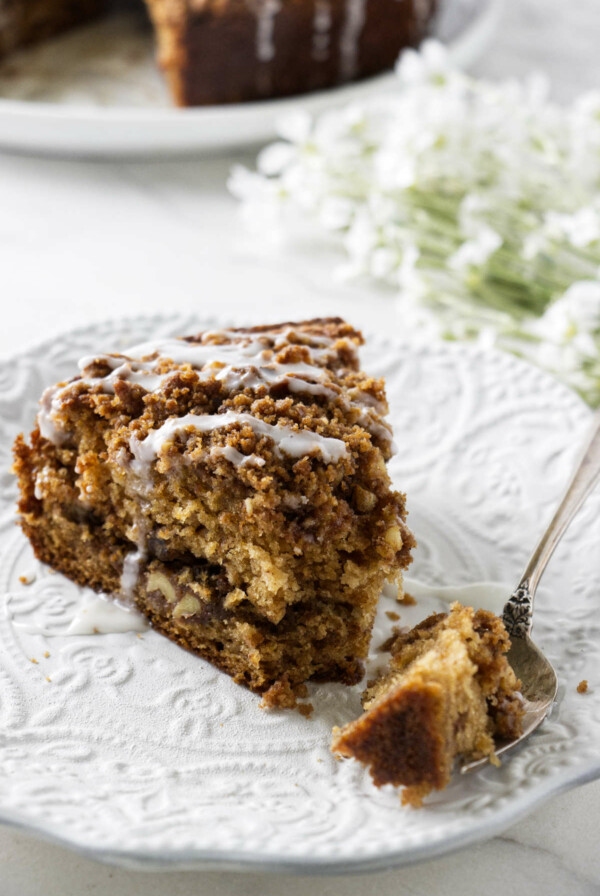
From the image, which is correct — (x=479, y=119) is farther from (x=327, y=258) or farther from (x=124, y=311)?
(x=124, y=311)

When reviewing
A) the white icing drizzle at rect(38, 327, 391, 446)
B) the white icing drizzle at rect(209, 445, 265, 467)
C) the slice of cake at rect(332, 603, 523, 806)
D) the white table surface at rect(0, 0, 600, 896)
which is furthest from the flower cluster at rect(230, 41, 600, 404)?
the slice of cake at rect(332, 603, 523, 806)

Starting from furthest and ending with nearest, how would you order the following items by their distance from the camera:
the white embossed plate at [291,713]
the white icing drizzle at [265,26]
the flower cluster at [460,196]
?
the white icing drizzle at [265,26] < the flower cluster at [460,196] < the white embossed plate at [291,713]

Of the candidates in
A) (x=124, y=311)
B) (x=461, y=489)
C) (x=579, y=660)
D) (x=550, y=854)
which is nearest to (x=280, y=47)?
(x=124, y=311)

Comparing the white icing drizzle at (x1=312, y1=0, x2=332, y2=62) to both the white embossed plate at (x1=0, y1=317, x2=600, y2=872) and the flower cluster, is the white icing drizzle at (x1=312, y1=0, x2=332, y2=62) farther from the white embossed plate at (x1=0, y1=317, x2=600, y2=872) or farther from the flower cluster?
the white embossed plate at (x1=0, y1=317, x2=600, y2=872)

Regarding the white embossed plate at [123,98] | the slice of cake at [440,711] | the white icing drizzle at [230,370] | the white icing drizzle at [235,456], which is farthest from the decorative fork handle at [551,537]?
the white embossed plate at [123,98]

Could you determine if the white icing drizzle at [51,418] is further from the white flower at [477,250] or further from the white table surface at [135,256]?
the white flower at [477,250]

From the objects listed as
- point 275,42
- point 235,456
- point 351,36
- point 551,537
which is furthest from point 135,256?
point 551,537

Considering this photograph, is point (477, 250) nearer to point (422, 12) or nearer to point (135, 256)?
point (135, 256)
